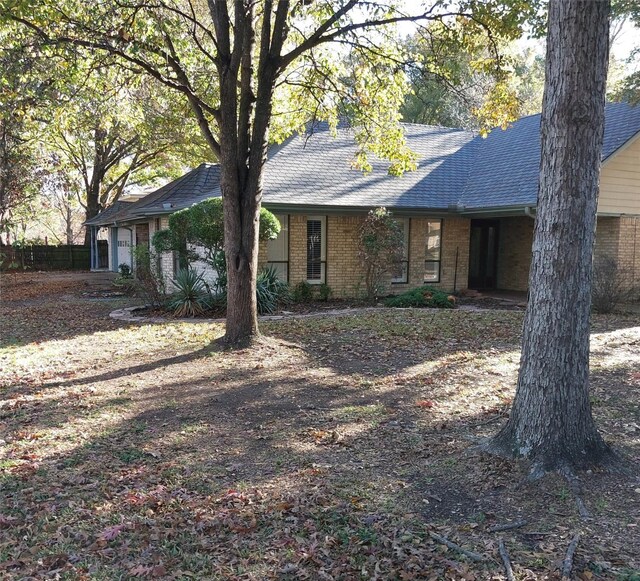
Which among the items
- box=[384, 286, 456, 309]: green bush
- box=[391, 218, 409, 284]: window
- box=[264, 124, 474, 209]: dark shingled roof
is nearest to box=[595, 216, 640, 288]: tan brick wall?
box=[264, 124, 474, 209]: dark shingled roof

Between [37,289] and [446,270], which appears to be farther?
[37,289]

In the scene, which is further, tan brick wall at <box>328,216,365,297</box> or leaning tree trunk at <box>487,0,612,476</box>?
tan brick wall at <box>328,216,365,297</box>

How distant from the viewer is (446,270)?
55.2ft

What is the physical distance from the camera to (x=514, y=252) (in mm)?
18562

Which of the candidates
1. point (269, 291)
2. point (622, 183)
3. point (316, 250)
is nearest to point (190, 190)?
point (316, 250)

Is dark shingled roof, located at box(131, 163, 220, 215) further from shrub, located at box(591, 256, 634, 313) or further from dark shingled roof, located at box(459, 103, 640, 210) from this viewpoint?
shrub, located at box(591, 256, 634, 313)

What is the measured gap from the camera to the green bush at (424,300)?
45.0 ft

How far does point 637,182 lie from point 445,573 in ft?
50.5

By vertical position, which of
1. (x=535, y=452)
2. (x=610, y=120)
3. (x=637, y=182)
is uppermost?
(x=610, y=120)

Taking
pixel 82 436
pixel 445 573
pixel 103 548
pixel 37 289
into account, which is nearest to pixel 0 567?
pixel 103 548

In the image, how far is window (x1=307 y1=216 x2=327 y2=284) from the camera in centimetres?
1509

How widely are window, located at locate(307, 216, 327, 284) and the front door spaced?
6.01 metres

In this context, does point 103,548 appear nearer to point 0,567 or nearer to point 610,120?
point 0,567

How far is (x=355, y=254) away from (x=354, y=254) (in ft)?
0.09
